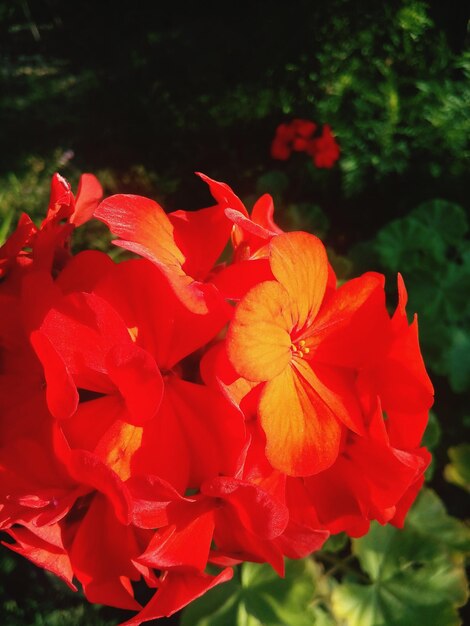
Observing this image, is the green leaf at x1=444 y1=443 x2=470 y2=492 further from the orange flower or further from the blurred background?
the orange flower

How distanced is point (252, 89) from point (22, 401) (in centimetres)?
257

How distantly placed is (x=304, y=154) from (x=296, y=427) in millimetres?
2261

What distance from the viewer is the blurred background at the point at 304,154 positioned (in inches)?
80.2

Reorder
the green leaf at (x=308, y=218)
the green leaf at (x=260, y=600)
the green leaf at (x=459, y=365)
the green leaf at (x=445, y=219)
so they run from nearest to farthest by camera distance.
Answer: the green leaf at (x=260, y=600) → the green leaf at (x=459, y=365) → the green leaf at (x=445, y=219) → the green leaf at (x=308, y=218)

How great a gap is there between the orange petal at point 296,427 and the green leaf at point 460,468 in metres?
1.18

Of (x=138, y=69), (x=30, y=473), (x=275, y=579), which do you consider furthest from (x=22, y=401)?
(x=138, y=69)

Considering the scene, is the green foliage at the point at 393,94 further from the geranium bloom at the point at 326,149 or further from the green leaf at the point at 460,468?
the green leaf at the point at 460,468

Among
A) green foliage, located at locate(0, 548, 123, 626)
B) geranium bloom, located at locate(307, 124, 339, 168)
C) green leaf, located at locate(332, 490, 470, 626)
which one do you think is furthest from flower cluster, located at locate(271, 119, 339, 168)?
green foliage, located at locate(0, 548, 123, 626)

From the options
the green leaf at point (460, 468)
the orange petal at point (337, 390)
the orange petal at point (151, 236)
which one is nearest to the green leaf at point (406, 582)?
the green leaf at point (460, 468)

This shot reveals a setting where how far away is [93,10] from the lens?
4684 millimetres

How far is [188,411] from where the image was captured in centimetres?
63

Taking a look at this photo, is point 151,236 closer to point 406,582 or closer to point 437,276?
point 406,582

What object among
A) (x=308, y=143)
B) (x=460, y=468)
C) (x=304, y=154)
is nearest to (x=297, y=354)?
(x=460, y=468)

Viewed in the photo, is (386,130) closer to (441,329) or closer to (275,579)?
(441,329)
